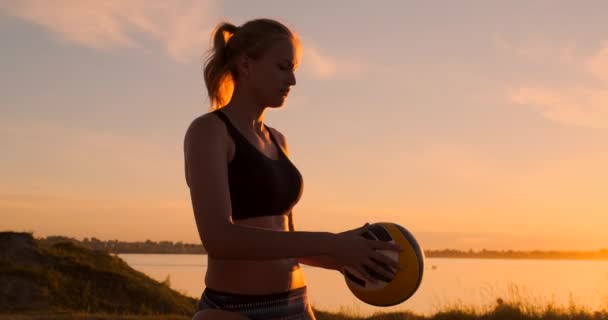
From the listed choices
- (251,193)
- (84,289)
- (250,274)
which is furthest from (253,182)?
(84,289)

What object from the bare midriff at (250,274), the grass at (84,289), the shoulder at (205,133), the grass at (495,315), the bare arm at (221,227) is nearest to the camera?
the bare arm at (221,227)

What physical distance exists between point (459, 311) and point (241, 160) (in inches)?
575

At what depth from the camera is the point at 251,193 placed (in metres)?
3.72

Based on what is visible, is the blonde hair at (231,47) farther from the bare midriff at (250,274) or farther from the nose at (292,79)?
the bare midriff at (250,274)

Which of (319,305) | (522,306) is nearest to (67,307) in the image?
(319,305)

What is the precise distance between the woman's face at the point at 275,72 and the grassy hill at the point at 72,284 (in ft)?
57.0

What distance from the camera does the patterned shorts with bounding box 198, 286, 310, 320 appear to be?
375 centimetres

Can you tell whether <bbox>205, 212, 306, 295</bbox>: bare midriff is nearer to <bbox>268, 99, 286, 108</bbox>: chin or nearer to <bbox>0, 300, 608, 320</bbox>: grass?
<bbox>268, 99, 286, 108</bbox>: chin

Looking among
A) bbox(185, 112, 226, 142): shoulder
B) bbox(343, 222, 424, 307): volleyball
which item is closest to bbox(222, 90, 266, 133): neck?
bbox(185, 112, 226, 142): shoulder

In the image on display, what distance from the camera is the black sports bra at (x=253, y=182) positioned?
12.1 ft

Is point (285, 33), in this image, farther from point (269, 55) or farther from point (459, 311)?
point (459, 311)

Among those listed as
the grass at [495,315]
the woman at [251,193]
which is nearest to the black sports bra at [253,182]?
the woman at [251,193]

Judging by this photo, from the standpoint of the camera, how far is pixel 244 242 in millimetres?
3350

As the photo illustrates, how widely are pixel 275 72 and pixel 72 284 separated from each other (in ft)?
A: 65.5
